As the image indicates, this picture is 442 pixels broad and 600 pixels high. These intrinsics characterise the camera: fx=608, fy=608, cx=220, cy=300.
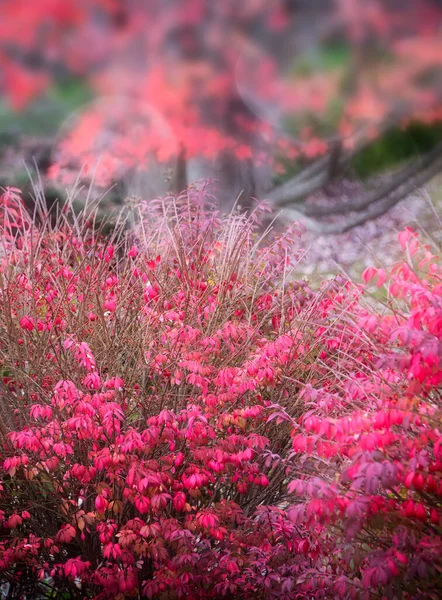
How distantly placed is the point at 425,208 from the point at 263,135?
7.25ft

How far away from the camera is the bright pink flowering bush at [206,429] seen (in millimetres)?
1999

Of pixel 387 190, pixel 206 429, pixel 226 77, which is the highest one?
pixel 226 77

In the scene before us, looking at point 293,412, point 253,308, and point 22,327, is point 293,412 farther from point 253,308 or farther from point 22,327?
point 22,327

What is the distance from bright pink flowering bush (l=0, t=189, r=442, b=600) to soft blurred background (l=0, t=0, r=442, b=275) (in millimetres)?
3220

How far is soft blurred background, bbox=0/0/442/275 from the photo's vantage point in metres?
6.31

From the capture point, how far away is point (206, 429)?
8.48ft

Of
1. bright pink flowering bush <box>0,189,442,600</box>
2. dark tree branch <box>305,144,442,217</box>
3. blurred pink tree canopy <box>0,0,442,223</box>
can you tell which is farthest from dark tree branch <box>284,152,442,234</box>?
bright pink flowering bush <box>0,189,442,600</box>

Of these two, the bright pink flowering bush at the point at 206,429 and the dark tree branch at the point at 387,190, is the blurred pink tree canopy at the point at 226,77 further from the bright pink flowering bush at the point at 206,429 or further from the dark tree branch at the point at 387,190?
the bright pink flowering bush at the point at 206,429

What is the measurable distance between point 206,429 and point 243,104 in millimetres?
5139

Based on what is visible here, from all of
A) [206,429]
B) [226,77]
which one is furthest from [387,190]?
[206,429]

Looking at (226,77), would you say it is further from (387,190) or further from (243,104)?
(387,190)

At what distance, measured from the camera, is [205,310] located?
9.56ft

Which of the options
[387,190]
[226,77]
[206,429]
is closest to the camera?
[206,429]

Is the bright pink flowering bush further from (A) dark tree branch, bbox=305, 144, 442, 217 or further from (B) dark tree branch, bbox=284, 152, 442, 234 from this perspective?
(A) dark tree branch, bbox=305, 144, 442, 217
